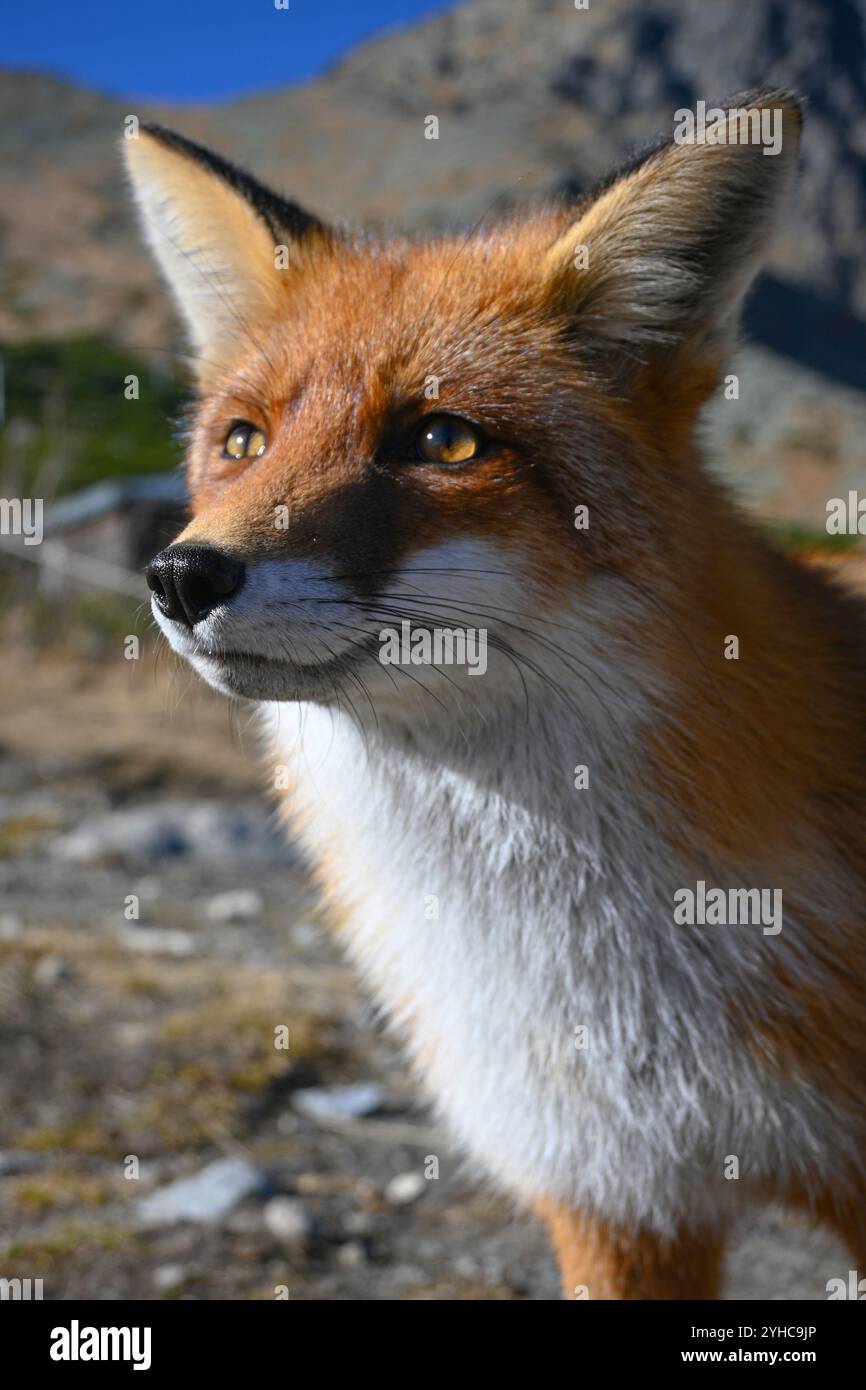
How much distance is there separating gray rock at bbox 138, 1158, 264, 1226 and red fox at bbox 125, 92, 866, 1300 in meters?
1.53

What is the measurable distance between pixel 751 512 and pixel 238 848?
543 centimetres

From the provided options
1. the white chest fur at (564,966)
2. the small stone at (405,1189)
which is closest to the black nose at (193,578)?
the white chest fur at (564,966)

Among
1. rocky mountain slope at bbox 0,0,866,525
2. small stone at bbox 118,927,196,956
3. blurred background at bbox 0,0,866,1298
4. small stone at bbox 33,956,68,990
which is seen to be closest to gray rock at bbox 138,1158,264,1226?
blurred background at bbox 0,0,866,1298

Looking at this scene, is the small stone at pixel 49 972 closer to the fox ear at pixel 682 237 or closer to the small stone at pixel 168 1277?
the small stone at pixel 168 1277

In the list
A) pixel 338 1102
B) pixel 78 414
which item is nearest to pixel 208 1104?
pixel 338 1102

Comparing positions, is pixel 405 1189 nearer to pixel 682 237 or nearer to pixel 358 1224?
pixel 358 1224

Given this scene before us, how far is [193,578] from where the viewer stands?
219 centimetres

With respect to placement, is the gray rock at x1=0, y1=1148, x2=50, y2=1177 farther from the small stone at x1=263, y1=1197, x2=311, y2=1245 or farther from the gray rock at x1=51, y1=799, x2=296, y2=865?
the gray rock at x1=51, y1=799, x2=296, y2=865

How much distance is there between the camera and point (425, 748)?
8.61 feet

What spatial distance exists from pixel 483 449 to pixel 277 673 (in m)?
0.69

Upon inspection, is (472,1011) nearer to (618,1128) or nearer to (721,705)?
(618,1128)

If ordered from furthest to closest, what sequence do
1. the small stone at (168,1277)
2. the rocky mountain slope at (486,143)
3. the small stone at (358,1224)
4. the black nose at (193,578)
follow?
the rocky mountain slope at (486,143), the small stone at (358,1224), the small stone at (168,1277), the black nose at (193,578)

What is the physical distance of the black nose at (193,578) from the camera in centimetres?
216

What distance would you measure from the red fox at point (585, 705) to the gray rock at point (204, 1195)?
153 cm
